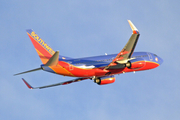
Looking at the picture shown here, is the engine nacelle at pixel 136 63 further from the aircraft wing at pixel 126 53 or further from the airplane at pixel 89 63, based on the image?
the aircraft wing at pixel 126 53

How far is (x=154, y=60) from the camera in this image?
213ft

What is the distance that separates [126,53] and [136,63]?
4.74 metres

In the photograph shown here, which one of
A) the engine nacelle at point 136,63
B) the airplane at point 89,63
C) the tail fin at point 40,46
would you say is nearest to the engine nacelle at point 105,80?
the airplane at point 89,63

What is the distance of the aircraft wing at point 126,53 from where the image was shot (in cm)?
5069

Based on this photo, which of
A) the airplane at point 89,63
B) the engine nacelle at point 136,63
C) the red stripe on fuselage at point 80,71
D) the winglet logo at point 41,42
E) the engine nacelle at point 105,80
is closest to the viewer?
the airplane at point 89,63

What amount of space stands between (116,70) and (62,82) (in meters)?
11.3

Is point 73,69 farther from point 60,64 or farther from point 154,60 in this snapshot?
point 154,60

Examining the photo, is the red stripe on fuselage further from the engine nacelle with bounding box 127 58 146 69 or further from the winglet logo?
the winglet logo

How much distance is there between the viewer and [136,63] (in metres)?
59.1

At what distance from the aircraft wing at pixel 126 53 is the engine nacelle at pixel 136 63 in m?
1.15

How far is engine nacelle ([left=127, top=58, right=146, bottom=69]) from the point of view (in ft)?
191

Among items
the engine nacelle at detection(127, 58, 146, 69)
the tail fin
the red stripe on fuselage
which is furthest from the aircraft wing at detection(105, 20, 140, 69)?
the tail fin

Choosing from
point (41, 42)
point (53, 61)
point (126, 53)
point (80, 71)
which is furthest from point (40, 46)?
point (126, 53)

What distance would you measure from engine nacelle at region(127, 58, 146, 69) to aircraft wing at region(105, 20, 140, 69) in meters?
1.15
